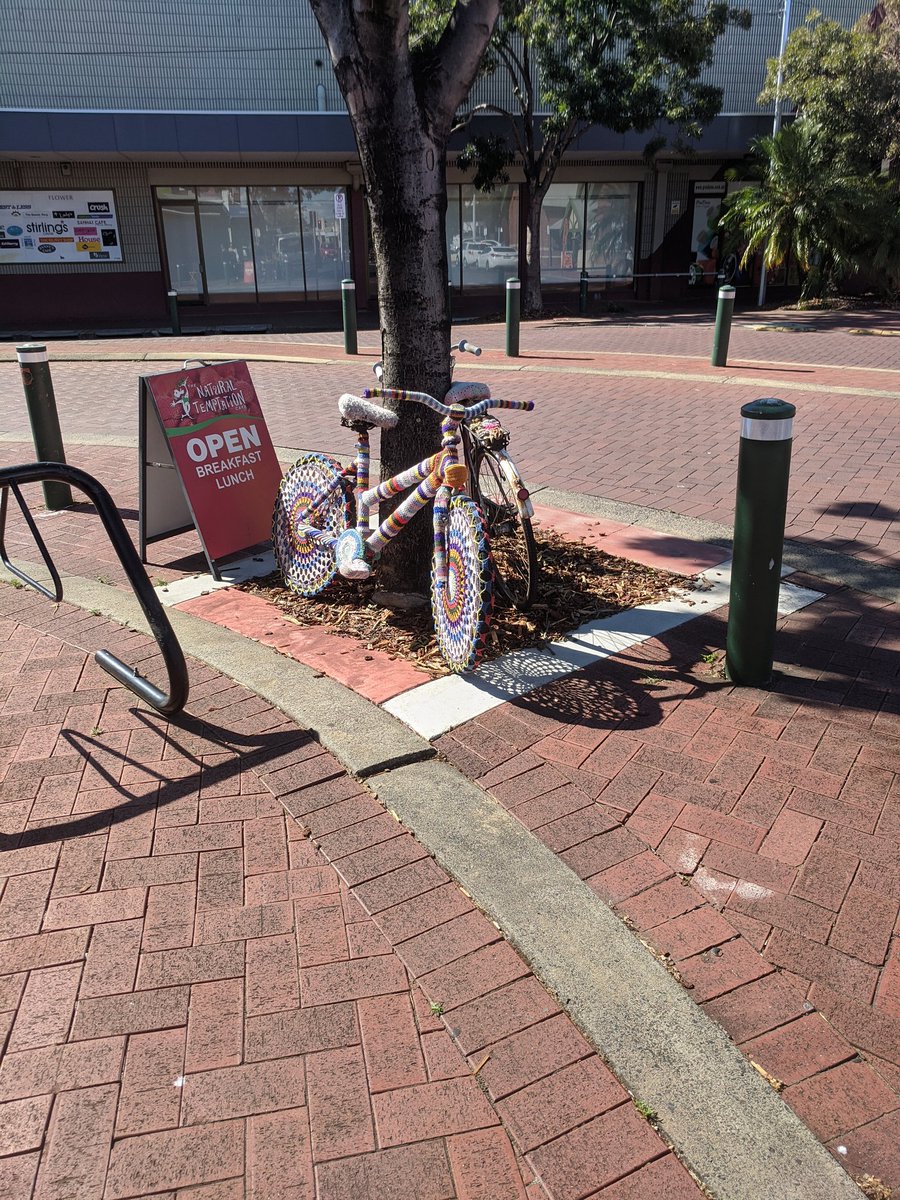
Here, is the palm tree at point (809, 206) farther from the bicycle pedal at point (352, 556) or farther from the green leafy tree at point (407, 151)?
the bicycle pedal at point (352, 556)

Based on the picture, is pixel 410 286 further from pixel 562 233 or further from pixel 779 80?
pixel 562 233

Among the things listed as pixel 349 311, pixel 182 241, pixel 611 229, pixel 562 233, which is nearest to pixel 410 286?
pixel 349 311

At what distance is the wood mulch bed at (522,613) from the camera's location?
468 cm

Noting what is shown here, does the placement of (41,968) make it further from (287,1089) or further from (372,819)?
(372,819)

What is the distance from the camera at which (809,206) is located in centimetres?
2016

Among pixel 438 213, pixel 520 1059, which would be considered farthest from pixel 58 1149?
pixel 438 213

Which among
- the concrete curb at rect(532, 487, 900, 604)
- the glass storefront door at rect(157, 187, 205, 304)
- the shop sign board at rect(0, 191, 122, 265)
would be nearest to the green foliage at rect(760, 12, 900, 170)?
the glass storefront door at rect(157, 187, 205, 304)

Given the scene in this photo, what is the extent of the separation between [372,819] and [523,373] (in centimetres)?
1049

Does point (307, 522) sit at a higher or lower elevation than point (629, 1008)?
higher

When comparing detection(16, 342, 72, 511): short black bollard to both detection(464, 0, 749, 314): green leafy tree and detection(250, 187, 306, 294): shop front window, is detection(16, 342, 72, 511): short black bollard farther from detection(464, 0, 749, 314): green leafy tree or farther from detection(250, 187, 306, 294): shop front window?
detection(250, 187, 306, 294): shop front window

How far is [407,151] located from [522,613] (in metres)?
2.21

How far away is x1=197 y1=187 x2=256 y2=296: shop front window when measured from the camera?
2362 centimetres

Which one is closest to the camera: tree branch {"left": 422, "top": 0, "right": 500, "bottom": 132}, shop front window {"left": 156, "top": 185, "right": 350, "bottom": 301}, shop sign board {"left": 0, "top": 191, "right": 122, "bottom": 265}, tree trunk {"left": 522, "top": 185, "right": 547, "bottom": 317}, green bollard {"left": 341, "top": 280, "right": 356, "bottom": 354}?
tree branch {"left": 422, "top": 0, "right": 500, "bottom": 132}

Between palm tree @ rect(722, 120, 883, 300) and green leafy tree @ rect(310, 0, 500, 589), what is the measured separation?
57.7 ft
